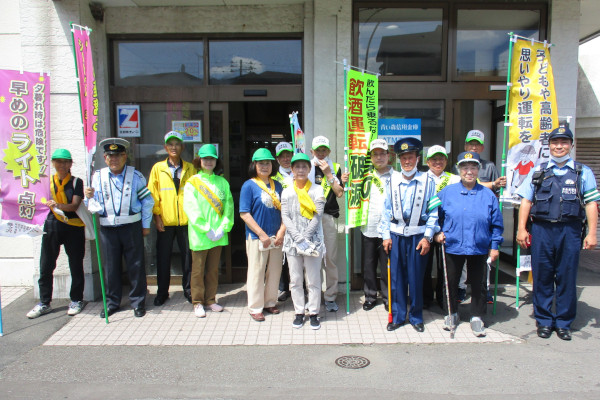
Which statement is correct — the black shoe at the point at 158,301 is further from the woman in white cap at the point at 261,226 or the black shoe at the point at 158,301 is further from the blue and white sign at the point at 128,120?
the blue and white sign at the point at 128,120

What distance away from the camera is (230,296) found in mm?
5711

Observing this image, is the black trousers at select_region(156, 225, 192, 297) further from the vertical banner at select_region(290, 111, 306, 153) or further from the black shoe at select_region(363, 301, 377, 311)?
the black shoe at select_region(363, 301, 377, 311)

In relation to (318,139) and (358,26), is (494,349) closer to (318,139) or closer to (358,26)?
(318,139)

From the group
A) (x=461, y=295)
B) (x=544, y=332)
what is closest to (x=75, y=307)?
(x=461, y=295)

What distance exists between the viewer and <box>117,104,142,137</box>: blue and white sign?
6.09m

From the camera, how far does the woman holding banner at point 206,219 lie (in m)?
4.84

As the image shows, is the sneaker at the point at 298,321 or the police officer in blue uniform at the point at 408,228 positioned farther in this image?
the sneaker at the point at 298,321

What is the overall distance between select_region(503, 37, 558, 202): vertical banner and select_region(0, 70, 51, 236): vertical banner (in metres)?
5.36

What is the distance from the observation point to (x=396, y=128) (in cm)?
584

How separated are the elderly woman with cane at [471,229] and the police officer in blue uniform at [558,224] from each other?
461 mm

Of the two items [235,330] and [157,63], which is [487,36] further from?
[235,330]

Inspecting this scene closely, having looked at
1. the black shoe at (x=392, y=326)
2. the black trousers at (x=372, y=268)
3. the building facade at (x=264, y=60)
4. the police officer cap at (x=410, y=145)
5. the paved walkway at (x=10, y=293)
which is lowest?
the paved walkway at (x=10, y=293)

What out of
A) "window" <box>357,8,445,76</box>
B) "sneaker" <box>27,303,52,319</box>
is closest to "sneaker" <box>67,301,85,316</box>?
"sneaker" <box>27,303,52,319</box>

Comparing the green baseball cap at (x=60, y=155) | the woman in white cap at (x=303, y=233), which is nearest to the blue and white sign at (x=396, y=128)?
the woman in white cap at (x=303, y=233)
